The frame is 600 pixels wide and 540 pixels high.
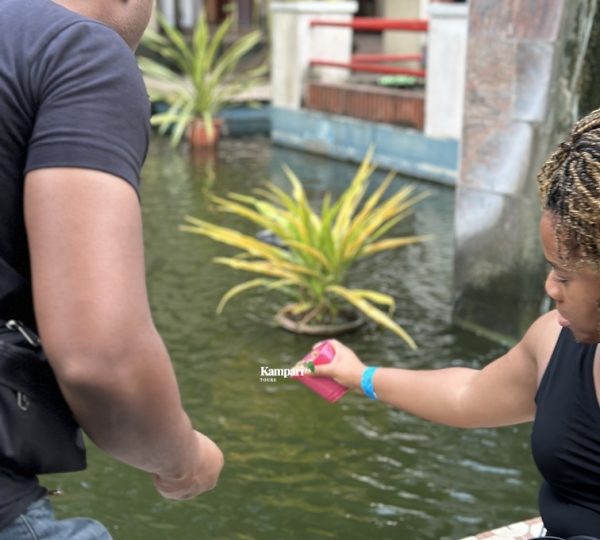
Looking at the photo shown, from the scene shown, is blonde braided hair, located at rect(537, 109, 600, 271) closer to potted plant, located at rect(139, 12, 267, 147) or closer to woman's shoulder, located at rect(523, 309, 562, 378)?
woman's shoulder, located at rect(523, 309, 562, 378)

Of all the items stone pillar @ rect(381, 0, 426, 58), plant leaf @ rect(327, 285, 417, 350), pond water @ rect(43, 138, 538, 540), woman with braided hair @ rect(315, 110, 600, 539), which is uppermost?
woman with braided hair @ rect(315, 110, 600, 539)

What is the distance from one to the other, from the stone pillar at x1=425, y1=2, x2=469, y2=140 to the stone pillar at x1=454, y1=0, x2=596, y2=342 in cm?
396

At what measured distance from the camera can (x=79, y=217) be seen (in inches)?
45.0

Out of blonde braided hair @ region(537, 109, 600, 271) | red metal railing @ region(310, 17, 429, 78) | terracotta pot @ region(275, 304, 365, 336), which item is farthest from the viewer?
red metal railing @ region(310, 17, 429, 78)

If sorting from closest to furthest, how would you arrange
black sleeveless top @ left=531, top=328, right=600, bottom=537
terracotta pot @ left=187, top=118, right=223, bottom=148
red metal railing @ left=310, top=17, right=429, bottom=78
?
black sleeveless top @ left=531, top=328, right=600, bottom=537
red metal railing @ left=310, top=17, right=429, bottom=78
terracotta pot @ left=187, top=118, right=223, bottom=148

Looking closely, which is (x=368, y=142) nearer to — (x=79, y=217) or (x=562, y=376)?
(x=562, y=376)

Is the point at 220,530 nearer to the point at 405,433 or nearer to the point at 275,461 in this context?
the point at 275,461

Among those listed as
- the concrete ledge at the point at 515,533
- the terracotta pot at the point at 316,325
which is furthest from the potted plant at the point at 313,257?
the concrete ledge at the point at 515,533

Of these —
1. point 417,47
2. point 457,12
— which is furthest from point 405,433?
point 417,47

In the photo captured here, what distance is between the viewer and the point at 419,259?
6672 mm

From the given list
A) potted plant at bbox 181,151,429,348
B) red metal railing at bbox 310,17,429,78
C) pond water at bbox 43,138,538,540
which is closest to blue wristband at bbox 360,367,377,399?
pond water at bbox 43,138,538,540

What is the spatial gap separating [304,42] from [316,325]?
7.18m

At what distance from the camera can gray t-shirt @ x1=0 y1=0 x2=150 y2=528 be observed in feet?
3.79

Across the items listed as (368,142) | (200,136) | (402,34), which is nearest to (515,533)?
(368,142)
